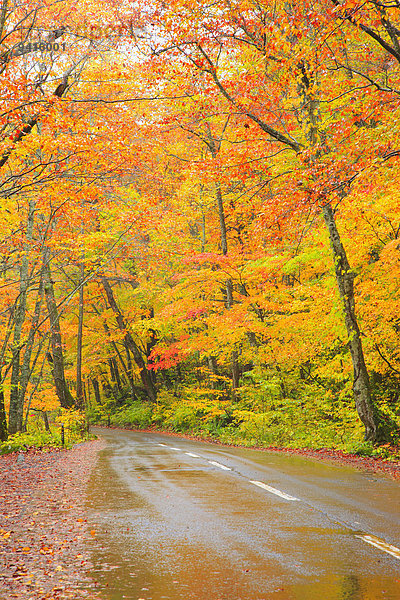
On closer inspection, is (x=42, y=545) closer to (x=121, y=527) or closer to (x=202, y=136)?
(x=121, y=527)

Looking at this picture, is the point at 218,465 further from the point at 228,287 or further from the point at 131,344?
the point at 131,344

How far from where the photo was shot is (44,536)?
17.5 feet

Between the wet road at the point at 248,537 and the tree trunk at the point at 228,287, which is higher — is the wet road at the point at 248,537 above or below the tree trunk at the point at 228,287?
below

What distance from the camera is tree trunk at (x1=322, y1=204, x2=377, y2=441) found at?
12398mm

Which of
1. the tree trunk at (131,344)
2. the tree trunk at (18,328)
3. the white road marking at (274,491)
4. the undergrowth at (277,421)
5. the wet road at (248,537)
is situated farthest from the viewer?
the tree trunk at (131,344)

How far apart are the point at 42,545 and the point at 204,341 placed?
17515 mm

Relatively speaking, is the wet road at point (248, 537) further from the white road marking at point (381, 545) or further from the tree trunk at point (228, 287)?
the tree trunk at point (228, 287)

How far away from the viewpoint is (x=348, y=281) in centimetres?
1275

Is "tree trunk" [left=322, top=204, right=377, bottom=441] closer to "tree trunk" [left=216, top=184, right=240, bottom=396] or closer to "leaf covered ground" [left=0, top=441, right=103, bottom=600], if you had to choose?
"leaf covered ground" [left=0, top=441, right=103, bottom=600]

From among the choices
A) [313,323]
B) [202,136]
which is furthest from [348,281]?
[202,136]

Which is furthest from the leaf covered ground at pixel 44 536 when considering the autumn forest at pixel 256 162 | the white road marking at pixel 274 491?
the autumn forest at pixel 256 162

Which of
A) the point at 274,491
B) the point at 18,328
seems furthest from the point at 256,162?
the point at 274,491

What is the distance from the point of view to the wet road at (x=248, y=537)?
11.6 ft

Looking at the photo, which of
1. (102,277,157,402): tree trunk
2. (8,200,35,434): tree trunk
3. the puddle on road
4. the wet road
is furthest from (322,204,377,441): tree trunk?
(102,277,157,402): tree trunk
